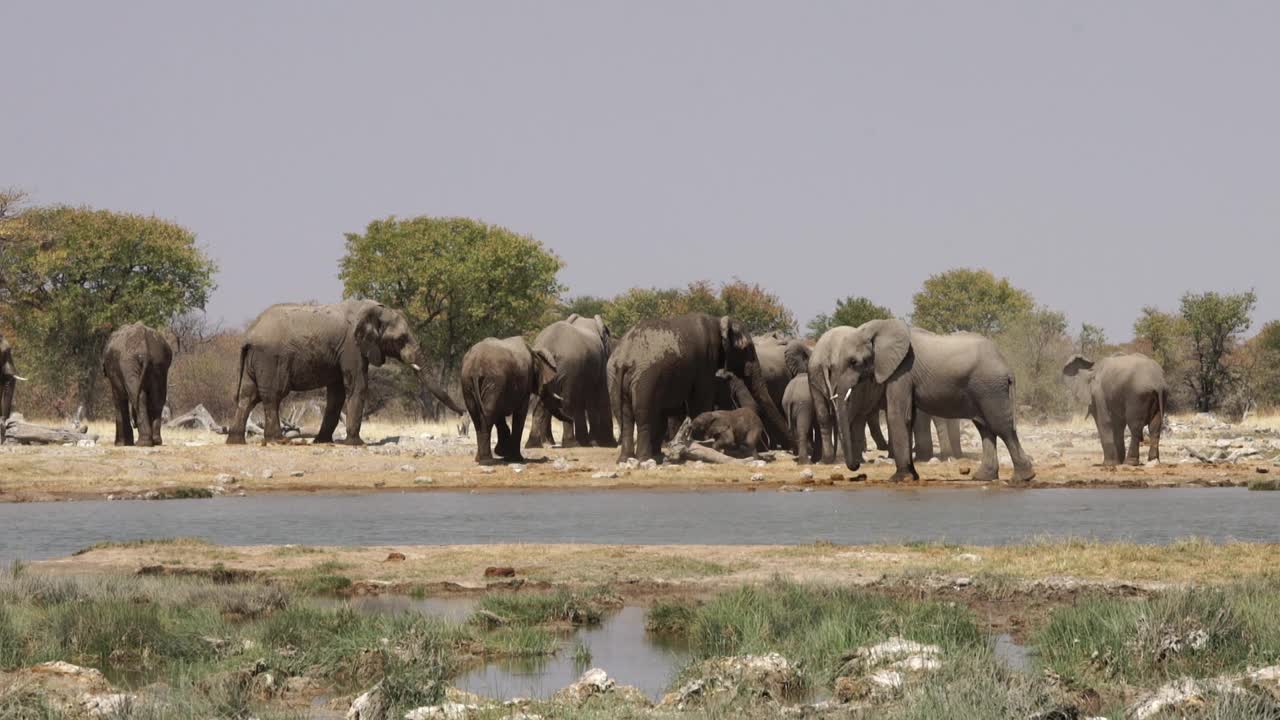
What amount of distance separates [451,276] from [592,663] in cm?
5181

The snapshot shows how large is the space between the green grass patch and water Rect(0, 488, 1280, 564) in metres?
6.58

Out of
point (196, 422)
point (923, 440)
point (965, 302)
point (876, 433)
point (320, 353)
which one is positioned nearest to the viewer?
point (923, 440)

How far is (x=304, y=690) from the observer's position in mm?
10641

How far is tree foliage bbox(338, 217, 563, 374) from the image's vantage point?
63094 millimetres

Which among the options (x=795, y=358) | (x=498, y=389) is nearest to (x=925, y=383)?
(x=498, y=389)

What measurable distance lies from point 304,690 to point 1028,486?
61.5ft

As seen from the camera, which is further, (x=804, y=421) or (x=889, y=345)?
(x=804, y=421)

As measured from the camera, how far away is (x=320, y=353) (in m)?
38.7

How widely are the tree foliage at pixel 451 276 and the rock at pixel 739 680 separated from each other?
52833 millimetres

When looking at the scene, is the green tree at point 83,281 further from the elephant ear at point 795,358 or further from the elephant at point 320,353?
the elephant ear at point 795,358

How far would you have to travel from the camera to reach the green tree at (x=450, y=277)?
63.1 metres

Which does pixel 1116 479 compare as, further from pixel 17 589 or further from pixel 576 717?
pixel 576 717

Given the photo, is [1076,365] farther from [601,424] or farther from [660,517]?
[660,517]

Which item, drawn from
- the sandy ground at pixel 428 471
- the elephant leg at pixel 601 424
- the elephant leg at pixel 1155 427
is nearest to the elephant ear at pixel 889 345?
the sandy ground at pixel 428 471
